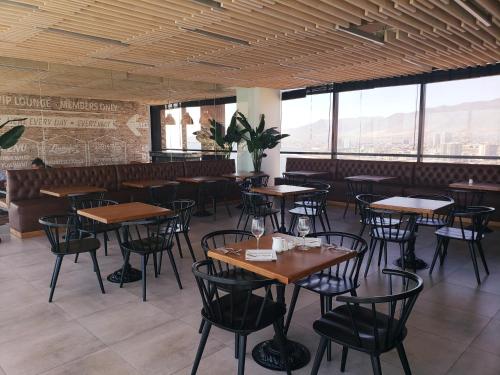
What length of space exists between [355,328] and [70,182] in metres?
6.30

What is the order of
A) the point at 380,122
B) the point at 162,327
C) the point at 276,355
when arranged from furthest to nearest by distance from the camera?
the point at 380,122, the point at 162,327, the point at 276,355

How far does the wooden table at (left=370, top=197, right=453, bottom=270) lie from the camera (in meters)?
4.29

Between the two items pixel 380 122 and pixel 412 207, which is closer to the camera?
pixel 412 207

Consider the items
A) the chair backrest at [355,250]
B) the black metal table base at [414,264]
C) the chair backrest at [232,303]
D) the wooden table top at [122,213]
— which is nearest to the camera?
the chair backrest at [232,303]

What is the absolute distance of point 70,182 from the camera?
696 cm

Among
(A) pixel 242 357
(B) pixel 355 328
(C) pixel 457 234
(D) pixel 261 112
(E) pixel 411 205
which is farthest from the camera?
(D) pixel 261 112

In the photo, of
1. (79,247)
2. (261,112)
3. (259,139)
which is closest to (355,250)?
(79,247)

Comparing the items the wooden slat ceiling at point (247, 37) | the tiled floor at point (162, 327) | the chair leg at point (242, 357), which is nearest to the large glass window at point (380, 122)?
the wooden slat ceiling at point (247, 37)

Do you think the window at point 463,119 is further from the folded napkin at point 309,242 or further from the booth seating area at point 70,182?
the folded napkin at point 309,242

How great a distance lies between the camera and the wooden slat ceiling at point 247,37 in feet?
12.8

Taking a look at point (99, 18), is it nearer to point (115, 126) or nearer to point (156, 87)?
point (156, 87)

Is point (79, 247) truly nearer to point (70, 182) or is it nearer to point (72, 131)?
point (70, 182)

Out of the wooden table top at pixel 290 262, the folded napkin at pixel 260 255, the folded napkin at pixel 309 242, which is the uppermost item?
the folded napkin at pixel 309 242

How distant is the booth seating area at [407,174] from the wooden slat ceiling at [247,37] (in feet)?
6.58
